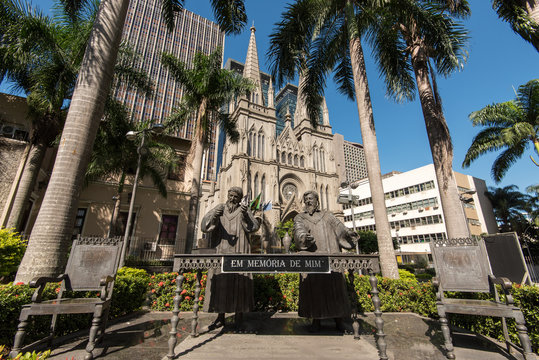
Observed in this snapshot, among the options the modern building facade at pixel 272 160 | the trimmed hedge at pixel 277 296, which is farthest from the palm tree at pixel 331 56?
the modern building facade at pixel 272 160

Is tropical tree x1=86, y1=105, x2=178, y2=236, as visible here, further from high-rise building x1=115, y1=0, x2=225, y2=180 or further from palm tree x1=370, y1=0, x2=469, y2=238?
high-rise building x1=115, y1=0, x2=225, y2=180

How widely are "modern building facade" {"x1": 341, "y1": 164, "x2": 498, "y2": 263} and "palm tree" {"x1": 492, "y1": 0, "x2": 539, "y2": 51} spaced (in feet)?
91.3

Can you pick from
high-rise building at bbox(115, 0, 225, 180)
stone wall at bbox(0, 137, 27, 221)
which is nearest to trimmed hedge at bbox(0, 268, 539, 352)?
stone wall at bbox(0, 137, 27, 221)

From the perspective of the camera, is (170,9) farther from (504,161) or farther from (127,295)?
(504,161)

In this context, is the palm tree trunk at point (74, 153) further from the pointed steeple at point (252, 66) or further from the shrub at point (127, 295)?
the pointed steeple at point (252, 66)

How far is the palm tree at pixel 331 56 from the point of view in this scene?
8156 millimetres

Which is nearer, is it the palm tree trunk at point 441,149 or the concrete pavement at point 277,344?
the concrete pavement at point 277,344

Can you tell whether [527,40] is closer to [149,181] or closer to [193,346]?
[193,346]

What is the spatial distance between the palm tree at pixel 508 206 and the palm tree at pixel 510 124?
21.6m

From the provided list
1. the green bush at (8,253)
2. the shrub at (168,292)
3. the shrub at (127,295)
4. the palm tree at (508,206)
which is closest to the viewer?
the shrub at (127,295)

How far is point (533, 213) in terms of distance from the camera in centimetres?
2914

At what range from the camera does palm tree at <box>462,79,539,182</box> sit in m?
14.8

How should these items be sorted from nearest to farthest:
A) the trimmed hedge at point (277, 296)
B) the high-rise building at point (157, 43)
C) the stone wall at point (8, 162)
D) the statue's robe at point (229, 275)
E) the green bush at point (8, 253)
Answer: the statue's robe at point (229, 275) < the trimmed hedge at point (277, 296) < the green bush at point (8, 253) < the stone wall at point (8, 162) < the high-rise building at point (157, 43)

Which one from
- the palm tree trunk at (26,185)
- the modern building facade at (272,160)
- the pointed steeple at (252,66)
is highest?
the pointed steeple at (252,66)
